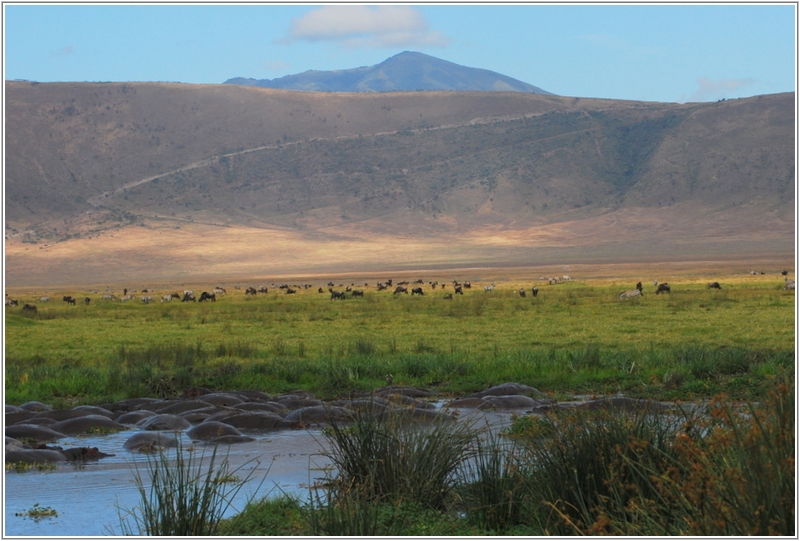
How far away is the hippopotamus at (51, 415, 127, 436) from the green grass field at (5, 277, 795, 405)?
7.09ft

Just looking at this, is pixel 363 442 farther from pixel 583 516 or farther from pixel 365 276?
pixel 365 276

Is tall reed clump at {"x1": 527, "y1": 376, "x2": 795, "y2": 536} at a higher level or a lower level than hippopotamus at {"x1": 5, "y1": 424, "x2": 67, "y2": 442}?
higher

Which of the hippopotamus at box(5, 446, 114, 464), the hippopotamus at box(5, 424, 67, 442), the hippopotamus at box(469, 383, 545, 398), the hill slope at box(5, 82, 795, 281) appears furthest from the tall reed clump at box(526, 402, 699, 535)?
the hill slope at box(5, 82, 795, 281)

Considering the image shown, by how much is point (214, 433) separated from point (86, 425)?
5.85ft

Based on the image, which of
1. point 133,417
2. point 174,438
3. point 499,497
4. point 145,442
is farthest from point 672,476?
point 133,417

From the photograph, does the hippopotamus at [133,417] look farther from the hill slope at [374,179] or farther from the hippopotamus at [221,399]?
the hill slope at [374,179]

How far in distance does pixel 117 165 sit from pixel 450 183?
3960cm

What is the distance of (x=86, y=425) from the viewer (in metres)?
11.9

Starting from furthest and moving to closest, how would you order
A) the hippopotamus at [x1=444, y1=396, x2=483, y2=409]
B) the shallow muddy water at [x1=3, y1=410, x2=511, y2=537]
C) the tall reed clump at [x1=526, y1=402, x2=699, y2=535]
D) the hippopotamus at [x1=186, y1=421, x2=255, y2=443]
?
the hippopotamus at [x1=444, y1=396, x2=483, y2=409], the hippopotamus at [x1=186, y1=421, x2=255, y2=443], the shallow muddy water at [x1=3, y1=410, x2=511, y2=537], the tall reed clump at [x1=526, y1=402, x2=699, y2=535]

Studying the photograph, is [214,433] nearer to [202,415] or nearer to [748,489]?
[202,415]

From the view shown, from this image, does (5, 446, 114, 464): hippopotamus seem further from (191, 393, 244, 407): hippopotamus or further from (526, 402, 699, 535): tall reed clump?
(526, 402, 699, 535): tall reed clump

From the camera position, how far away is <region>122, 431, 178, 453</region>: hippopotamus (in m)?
10.5

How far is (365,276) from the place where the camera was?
2968 inches

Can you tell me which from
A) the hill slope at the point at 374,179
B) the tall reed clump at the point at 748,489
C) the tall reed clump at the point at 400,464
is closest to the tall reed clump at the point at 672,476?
the tall reed clump at the point at 748,489
